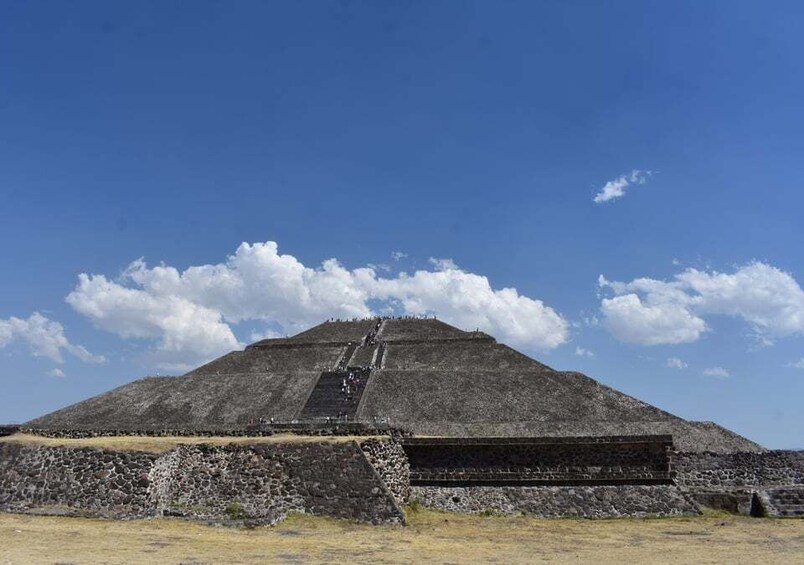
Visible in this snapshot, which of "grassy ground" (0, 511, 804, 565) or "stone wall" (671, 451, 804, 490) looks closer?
"grassy ground" (0, 511, 804, 565)

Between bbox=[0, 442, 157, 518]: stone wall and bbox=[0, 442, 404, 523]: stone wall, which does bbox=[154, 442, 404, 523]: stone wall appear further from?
bbox=[0, 442, 157, 518]: stone wall

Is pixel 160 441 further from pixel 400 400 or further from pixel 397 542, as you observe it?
pixel 400 400

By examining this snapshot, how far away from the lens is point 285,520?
47.7 ft

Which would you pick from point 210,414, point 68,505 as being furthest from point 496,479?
point 210,414

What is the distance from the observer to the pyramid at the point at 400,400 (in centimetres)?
2488

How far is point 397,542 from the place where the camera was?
41.3ft

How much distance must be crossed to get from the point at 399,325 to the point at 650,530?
31770 millimetres

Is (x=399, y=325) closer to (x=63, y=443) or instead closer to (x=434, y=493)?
(x=434, y=493)

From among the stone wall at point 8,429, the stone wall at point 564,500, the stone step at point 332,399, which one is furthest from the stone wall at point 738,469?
the stone wall at point 8,429

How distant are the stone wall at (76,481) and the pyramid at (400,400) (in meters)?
4.81

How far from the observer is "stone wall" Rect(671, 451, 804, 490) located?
67.1ft

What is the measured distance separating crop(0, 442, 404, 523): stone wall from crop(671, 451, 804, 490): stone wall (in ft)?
34.3

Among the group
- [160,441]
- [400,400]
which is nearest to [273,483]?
[160,441]

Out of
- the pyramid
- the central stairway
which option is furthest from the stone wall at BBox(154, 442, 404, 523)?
the central stairway
